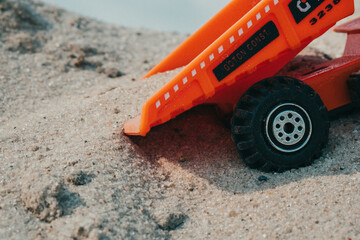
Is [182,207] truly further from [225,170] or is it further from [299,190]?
[299,190]

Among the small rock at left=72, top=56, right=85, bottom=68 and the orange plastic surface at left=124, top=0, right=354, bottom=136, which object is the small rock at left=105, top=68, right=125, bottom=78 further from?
the orange plastic surface at left=124, top=0, right=354, bottom=136

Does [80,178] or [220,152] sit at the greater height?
[80,178]

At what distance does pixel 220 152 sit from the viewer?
4059 mm

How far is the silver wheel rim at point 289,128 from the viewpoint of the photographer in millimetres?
3625

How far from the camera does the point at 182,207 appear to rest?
336 cm

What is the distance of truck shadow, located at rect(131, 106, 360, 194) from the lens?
11.7ft

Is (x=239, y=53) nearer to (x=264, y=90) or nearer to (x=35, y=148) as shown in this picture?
(x=264, y=90)

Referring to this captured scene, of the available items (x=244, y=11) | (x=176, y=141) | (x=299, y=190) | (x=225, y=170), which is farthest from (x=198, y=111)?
(x=299, y=190)

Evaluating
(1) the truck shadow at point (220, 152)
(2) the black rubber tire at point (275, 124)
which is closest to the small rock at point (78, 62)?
(1) the truck shadow at point (220, 152)

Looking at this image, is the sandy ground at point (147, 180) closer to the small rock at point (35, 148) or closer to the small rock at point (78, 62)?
the small rock at point (35, 148)

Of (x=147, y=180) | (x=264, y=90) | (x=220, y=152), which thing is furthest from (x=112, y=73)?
(x=264, y=90)

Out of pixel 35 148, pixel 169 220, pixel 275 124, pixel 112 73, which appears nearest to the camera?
pixel 169 220

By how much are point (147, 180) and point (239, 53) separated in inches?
51.2

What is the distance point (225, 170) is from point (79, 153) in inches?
49.5
